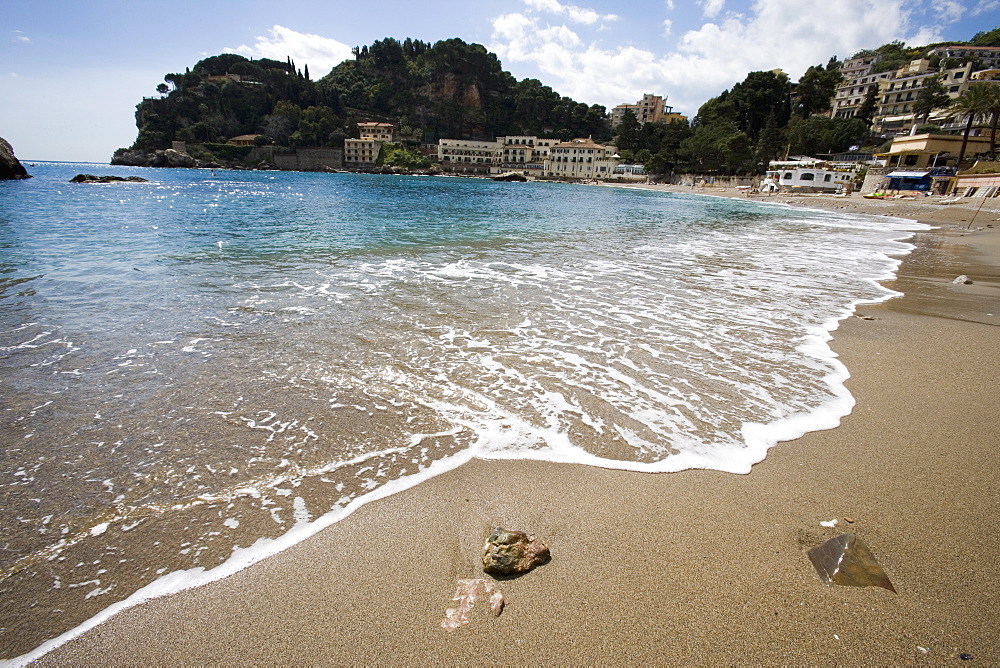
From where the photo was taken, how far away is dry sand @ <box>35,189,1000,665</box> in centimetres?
202

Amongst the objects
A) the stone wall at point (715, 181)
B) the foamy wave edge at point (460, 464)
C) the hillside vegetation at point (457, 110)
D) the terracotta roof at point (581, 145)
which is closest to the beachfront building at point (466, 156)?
the hillside vegetation at point (457, 110)

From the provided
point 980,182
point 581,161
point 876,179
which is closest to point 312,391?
point 980,182

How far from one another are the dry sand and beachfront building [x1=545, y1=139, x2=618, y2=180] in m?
130

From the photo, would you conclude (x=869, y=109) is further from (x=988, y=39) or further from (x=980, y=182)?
(x=980, y=182)

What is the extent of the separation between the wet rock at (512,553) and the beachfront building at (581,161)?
131 m

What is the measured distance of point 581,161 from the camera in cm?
12838

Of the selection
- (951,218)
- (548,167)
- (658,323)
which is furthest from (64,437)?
(548,167)

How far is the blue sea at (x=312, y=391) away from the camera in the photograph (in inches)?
107

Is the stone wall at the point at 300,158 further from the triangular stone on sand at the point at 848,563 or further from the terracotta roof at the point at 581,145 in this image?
the triangular stone on sand at the point at 848,563

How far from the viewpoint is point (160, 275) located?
9.37 metres

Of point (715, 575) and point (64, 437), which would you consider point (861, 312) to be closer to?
point (715, 575)

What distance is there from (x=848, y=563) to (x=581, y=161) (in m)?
138

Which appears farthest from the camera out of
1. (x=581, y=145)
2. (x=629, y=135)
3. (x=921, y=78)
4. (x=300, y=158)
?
(x=300, y=158)

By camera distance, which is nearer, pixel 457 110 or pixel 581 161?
pixel 581 161
